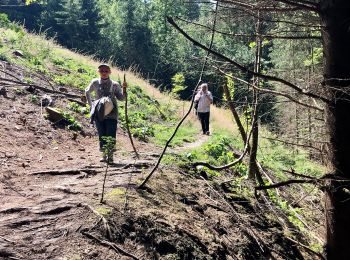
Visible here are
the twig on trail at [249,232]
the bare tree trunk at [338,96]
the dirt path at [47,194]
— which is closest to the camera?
the dirt path at [47,194]

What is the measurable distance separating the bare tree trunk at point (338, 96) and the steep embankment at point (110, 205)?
1.38 metres

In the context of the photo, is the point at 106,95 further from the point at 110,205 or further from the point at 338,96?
the point at 338,96

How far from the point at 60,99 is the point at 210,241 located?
23.8ft

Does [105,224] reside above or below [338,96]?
below

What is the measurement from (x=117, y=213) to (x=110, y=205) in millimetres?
168

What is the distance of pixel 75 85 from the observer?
1312 centimetres

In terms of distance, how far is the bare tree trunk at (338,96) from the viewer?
3922 millimetres

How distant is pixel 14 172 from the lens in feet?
19.4

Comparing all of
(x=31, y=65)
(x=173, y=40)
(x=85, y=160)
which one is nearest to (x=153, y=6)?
(x=173, y=40)

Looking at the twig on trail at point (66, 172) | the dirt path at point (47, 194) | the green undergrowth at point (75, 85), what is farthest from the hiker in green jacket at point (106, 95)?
the green undergrowth at point (75, 85)

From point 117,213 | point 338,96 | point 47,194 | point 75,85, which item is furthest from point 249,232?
point 75,85

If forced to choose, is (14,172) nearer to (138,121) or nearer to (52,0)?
(138,121)

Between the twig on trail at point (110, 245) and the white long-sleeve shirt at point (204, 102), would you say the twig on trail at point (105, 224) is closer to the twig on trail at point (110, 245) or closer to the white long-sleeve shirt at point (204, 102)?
the twig on trail at point (110, 245)

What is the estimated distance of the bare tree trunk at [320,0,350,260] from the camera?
392cm
